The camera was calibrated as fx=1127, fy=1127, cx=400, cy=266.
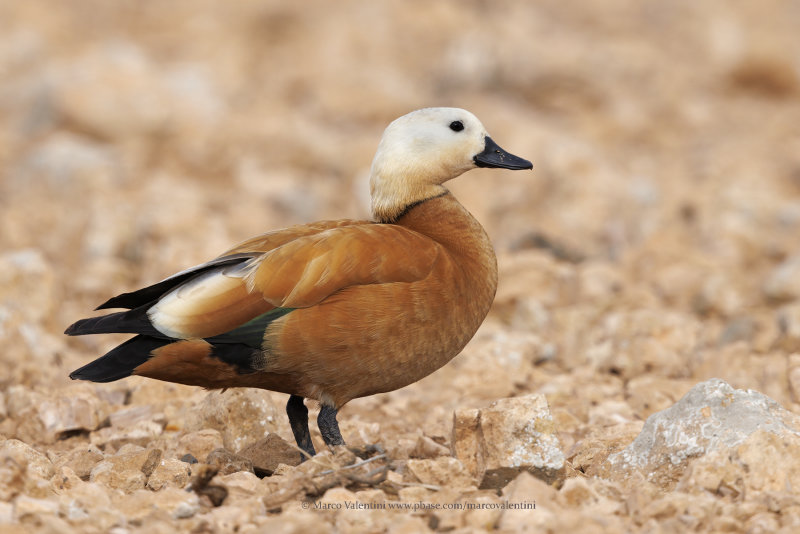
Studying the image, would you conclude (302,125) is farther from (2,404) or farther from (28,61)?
(2,404)

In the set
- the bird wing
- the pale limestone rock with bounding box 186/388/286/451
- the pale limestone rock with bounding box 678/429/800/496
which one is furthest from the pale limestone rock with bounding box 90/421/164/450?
the pale limestone rock with bounding box 678/429/800/496

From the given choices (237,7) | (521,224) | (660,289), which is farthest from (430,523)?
(237,7)

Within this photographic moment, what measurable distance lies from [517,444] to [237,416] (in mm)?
1761

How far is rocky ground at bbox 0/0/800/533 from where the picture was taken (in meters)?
4.31

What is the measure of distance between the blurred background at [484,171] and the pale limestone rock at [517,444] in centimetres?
144

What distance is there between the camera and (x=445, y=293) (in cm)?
527

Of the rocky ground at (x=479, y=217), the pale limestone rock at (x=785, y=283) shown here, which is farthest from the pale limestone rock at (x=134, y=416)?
the pale limestone rock at (x=785, y=283)

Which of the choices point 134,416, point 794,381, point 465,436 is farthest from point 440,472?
point 794,381

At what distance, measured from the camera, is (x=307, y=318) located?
4.98m

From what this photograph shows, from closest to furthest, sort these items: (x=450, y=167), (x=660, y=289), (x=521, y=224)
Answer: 1. (x=450, y=167)
2. (x=660, y=289)
3. (x=521, y=224)

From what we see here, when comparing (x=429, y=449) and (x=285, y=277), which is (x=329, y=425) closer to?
(x=429, y=449)

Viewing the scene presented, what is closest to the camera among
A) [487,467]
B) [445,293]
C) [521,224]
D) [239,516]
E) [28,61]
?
[239,516]

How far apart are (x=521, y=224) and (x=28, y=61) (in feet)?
26.7

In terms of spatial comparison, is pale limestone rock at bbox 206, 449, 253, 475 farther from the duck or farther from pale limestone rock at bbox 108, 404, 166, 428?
pale limestone rock at bbox 108, 404, 166, 428
